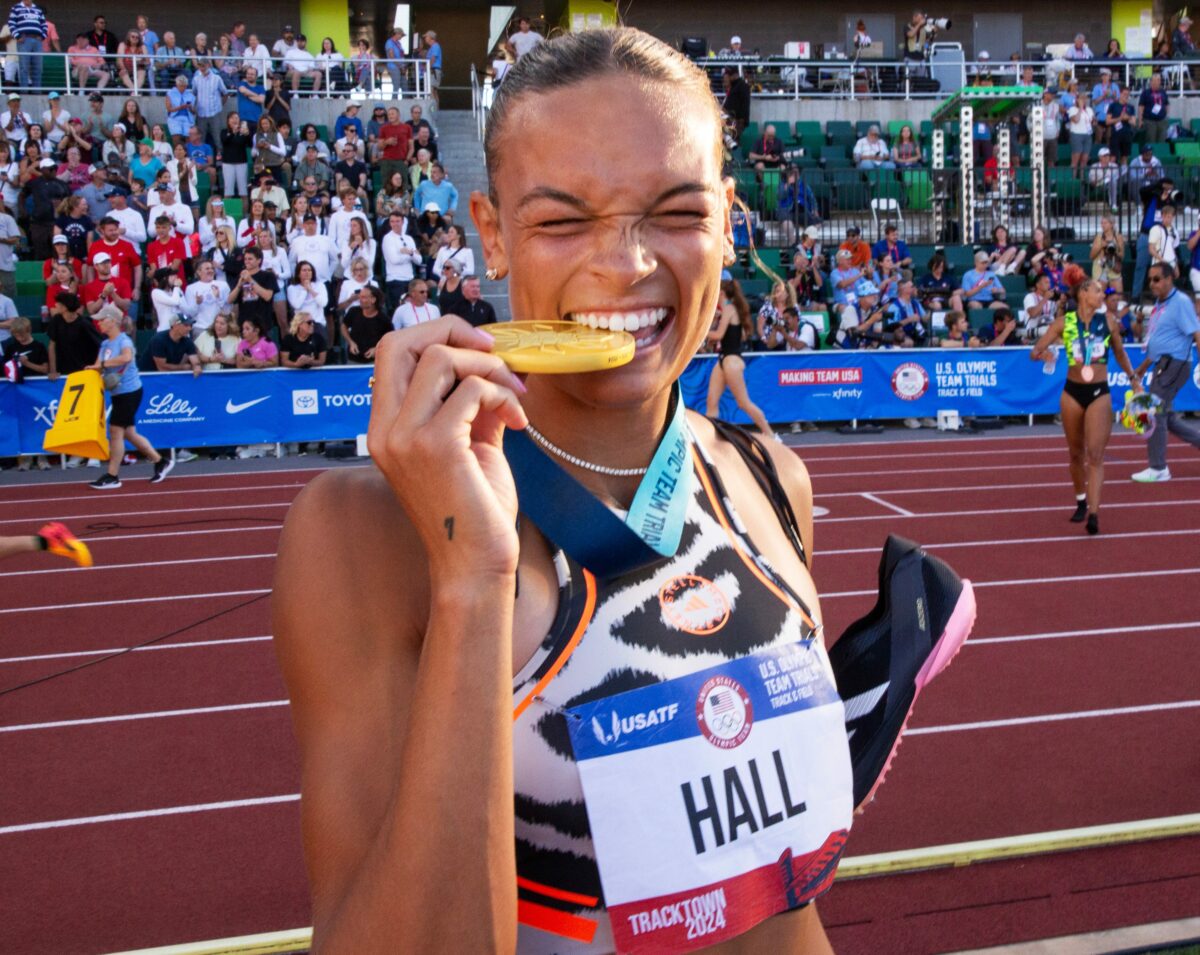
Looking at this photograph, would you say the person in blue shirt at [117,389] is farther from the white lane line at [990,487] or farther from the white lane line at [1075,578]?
the white lane line at [1075,578]

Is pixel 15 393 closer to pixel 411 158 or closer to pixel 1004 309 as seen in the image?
pixel 411 158

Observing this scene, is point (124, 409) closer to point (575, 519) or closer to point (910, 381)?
point (910, 381)

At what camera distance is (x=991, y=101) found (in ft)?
65.3

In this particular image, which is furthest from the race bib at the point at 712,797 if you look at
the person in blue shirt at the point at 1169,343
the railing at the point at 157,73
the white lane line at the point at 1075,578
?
the railing at the point at 157,73

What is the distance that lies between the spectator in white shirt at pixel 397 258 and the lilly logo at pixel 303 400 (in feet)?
5.45

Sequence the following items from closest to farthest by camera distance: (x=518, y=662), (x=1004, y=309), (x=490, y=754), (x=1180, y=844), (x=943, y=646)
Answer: (x=490, y=754), (x=518, y=662), (x=943, y=646), (x=1180, y=844), (x=1004, y=309)

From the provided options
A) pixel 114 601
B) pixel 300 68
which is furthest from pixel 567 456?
pixel 300 68

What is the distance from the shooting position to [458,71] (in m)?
28.2

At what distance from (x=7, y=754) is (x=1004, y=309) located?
46.6 feet

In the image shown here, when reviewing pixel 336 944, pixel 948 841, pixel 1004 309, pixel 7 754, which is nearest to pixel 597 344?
pixel 336 944

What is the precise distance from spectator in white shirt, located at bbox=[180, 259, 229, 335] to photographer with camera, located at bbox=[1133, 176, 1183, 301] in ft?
44.1

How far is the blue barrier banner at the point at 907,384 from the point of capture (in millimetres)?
14992

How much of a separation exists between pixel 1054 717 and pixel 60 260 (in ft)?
40.0

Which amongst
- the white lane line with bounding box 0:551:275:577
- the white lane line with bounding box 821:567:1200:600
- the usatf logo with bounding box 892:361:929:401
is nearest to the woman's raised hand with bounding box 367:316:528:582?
the white lane line with bounding box 821:567:1200:600
